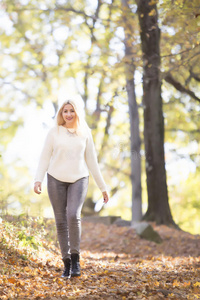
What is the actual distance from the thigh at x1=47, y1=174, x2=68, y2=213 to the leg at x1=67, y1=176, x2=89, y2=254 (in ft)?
0.28

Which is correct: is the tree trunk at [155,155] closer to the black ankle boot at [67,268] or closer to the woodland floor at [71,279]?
the woodland floor at [71,279]

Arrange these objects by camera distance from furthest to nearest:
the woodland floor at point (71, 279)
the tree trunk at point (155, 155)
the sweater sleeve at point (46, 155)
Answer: the tree trunk at point (155, 155)
the sweater sleeve at point (46, 155)
the woodland floor at point (71, 279)

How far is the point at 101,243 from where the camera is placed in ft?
34.8

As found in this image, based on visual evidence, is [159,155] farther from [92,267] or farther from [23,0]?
[23,0]

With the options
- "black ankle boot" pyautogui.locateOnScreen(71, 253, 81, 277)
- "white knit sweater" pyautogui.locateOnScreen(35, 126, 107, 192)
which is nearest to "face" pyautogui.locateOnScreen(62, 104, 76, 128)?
"white knit sweater" pyautogui.locateOnScreen(35, 126, 107, 192)

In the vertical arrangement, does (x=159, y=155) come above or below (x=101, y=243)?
above

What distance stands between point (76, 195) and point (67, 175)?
28 centimetres

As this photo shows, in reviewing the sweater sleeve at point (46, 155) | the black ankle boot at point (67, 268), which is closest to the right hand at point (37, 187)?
the sweater sleeve at point (46, 155)

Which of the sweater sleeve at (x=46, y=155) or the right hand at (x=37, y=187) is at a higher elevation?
the sweater sleeve at (x=46, y=155)

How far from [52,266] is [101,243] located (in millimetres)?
4523

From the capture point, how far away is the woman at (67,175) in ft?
17.5

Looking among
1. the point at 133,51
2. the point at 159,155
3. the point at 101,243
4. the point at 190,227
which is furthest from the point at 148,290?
the point at 190,227

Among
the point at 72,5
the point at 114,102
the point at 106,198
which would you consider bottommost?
the point at 106,198

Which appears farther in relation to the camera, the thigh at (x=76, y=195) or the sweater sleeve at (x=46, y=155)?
the sweater sleeve at (x=46, y=155)
